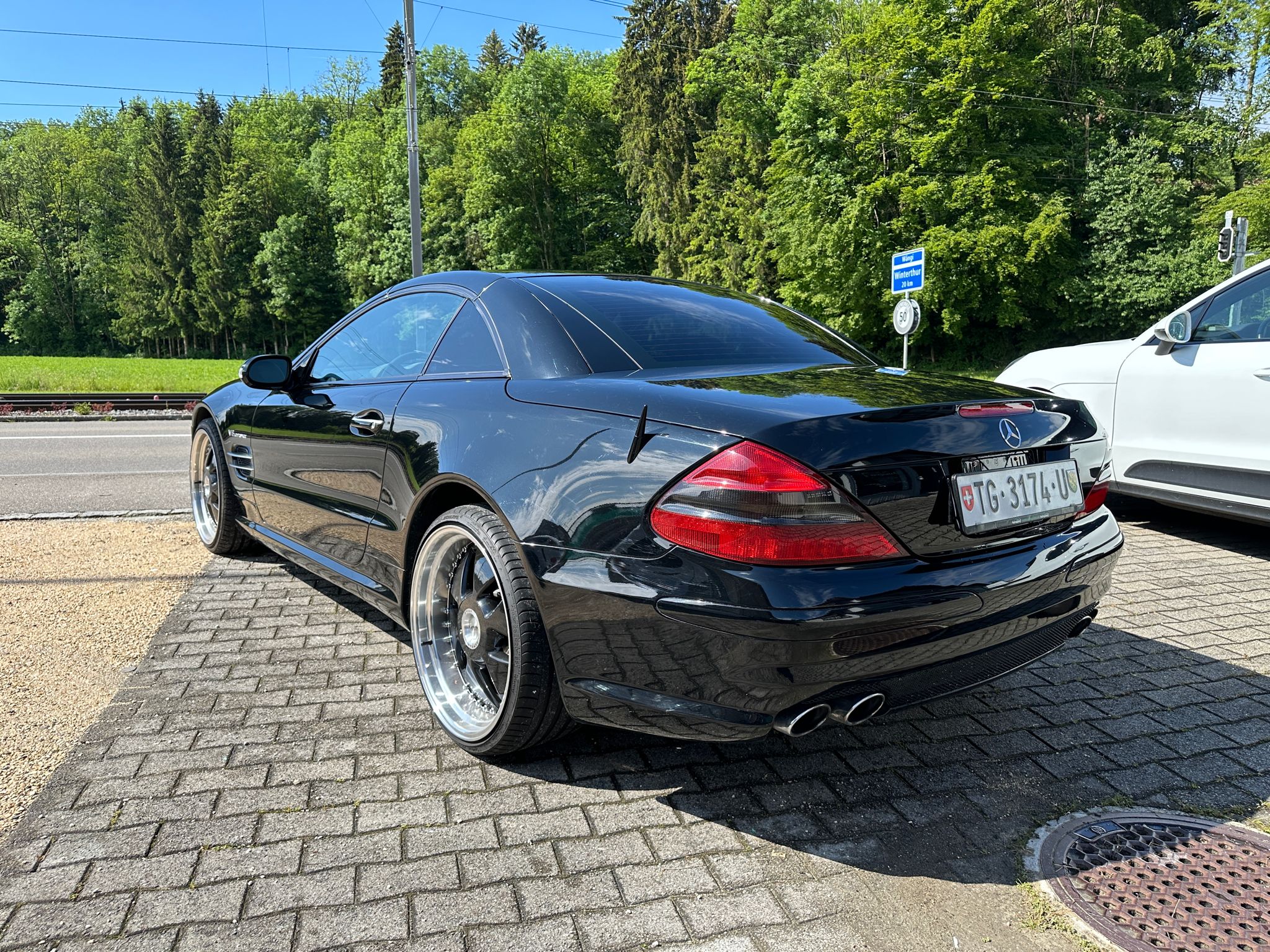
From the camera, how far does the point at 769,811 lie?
2404mm

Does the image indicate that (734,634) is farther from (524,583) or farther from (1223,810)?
(1223,810)

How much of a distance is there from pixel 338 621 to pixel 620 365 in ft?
7.06

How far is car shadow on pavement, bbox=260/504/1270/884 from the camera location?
2.30 meters

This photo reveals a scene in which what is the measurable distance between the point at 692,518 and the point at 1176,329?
4500 millimetres

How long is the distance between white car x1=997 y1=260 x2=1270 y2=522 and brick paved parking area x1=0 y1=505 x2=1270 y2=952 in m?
1.76

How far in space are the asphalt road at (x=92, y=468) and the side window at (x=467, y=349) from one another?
4.78 metres

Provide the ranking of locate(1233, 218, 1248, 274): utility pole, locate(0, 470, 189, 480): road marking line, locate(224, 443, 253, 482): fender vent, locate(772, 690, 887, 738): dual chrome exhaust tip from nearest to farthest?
locate(772, 690, 887, 738): dual chrome exhaust tip → locate(224, 443, 253, 482): fender vent → locate(0, 470, 189, 480): road marking line → locate(1233, 218, 1248, 274): utility pole

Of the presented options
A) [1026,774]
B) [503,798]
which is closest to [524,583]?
[503,798]

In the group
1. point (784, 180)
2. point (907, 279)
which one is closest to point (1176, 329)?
point (907, 279)

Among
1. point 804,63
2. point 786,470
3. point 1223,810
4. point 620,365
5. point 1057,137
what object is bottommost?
point 1223,810

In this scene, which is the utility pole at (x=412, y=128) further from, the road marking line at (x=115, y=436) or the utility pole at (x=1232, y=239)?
the utility pole at (x=1232, y=239)

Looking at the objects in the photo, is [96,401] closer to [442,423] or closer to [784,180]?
[442,423]

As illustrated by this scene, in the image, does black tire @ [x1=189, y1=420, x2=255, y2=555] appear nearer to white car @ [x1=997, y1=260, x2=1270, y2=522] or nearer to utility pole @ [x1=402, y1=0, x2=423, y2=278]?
white car @ [x1=997, y1=260, x2=1270, y2=522]

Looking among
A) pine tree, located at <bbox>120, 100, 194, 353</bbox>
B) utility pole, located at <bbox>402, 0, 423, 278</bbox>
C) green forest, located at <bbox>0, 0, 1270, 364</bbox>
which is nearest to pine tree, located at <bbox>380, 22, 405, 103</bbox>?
green forest, located at <bbox>0, 0, 1270, 364</bbox>
